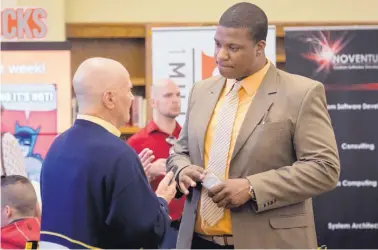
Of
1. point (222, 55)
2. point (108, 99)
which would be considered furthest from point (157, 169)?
point (108, 99)

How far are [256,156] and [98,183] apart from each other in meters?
0.64

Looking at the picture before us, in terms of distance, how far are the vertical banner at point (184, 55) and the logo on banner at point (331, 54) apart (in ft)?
3.42

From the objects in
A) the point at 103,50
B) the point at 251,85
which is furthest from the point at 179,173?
the point at 103,50

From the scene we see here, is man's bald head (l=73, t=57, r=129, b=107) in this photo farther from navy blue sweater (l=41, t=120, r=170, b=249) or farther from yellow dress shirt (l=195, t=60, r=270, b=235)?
yellow dress shirt (l=195, t=60, r=270, b=235)

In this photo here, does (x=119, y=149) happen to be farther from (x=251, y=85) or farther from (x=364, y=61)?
(x=364, y=61)

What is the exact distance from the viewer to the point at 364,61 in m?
5.61

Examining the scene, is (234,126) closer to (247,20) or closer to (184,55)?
(247,20)

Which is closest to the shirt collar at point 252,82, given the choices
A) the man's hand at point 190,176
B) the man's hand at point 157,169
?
the man's hand at point 190,176

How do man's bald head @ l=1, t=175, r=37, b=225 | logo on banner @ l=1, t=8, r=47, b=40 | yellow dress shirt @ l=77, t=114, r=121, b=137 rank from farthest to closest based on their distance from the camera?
logo on banner @ l=1, t=8, r=47, b=40
man's bald head @ l=1, t=175, r=37, b=225
yellow dress shirt @ l=77, t=114, r=121, b=137

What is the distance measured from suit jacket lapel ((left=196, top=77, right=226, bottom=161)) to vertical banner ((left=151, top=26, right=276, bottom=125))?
11.5ft

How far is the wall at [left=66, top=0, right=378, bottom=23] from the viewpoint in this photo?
703 centimetres

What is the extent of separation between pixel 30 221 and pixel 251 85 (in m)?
1.23

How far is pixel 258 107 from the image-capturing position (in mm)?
2607

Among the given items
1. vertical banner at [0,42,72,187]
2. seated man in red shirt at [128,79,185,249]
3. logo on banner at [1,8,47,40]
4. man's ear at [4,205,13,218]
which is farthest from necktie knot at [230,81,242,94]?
logo on banner at [1,8,47,40]
